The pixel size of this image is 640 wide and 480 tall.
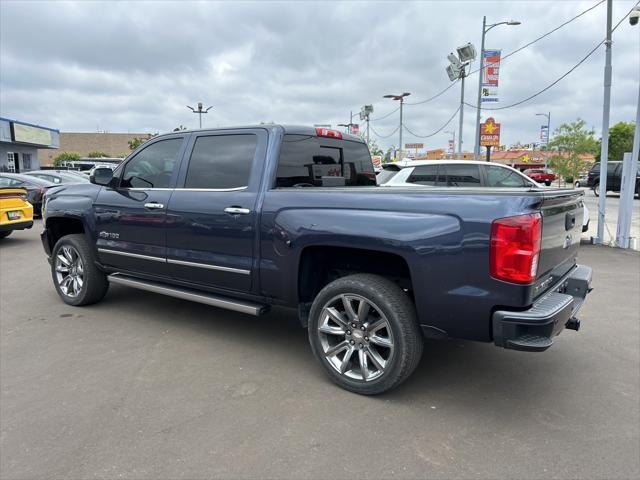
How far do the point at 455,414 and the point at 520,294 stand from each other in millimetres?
976

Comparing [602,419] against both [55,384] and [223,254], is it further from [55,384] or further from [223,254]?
[55,384]

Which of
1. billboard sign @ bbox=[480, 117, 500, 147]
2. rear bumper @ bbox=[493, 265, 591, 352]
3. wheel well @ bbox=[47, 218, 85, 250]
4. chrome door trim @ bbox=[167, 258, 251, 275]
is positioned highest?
billboard sign @ bbox=[480, 117, 500, 147]

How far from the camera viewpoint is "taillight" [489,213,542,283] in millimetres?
2775

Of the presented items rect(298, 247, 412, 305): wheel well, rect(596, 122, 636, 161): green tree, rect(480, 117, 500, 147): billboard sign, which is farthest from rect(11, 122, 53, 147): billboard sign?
rect(596, 122, 636, 161): green tree

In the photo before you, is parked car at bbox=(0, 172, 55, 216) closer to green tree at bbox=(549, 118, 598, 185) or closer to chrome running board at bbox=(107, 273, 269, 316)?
chrome running board at bbox=(107, 273, 269, 316)

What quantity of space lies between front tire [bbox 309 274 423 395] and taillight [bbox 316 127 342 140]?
5.45ft

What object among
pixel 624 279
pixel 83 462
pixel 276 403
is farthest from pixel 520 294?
pixel 624 279

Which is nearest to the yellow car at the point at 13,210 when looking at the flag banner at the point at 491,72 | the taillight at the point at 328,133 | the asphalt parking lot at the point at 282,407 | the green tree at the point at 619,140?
the asphalt parking lot at the point at 282,407

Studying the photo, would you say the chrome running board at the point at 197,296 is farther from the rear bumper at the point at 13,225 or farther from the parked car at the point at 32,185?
the parked car at the point at 32,185

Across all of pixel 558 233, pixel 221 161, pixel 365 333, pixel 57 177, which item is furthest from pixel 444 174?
pixel 57 177

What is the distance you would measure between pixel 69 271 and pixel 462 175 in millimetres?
6667

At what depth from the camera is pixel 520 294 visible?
282 cm

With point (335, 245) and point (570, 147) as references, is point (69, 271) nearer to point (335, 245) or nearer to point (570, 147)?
point (335, 245)

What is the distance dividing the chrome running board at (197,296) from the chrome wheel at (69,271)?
0.49 metres
